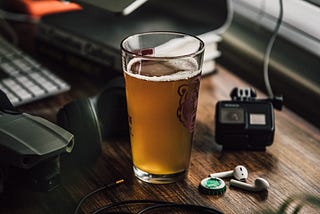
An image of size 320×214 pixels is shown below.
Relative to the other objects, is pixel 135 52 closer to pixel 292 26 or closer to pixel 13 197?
pixel 13 197

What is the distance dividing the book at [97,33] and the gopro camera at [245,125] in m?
0.21

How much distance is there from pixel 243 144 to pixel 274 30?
35 centimetres

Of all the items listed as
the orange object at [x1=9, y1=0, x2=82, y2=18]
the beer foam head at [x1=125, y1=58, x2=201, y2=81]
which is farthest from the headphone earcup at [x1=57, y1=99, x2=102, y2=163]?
the orange object at [x1=9, y1=0, x2=82, y2=18]

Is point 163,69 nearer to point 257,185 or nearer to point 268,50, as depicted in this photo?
point 257,185

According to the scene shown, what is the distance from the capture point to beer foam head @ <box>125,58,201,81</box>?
0.76 meters

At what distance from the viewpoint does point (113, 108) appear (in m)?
0.92

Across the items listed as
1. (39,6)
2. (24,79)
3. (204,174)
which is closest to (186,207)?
(204,174)

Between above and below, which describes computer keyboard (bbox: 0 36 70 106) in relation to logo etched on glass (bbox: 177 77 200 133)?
below

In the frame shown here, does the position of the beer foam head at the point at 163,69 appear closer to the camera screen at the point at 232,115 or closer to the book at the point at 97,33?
the camera screen at the point at 232,115

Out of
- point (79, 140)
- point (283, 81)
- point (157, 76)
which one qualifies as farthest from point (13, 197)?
point (283, 81)

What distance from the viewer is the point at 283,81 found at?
109cm

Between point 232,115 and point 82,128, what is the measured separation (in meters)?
0.22

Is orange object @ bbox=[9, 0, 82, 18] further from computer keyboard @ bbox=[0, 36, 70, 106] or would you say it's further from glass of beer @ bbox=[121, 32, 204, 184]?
glass of beer @ bbox=[121, 32, 204, 184]

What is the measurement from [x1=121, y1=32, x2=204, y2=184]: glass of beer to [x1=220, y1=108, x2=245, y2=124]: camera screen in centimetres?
10
